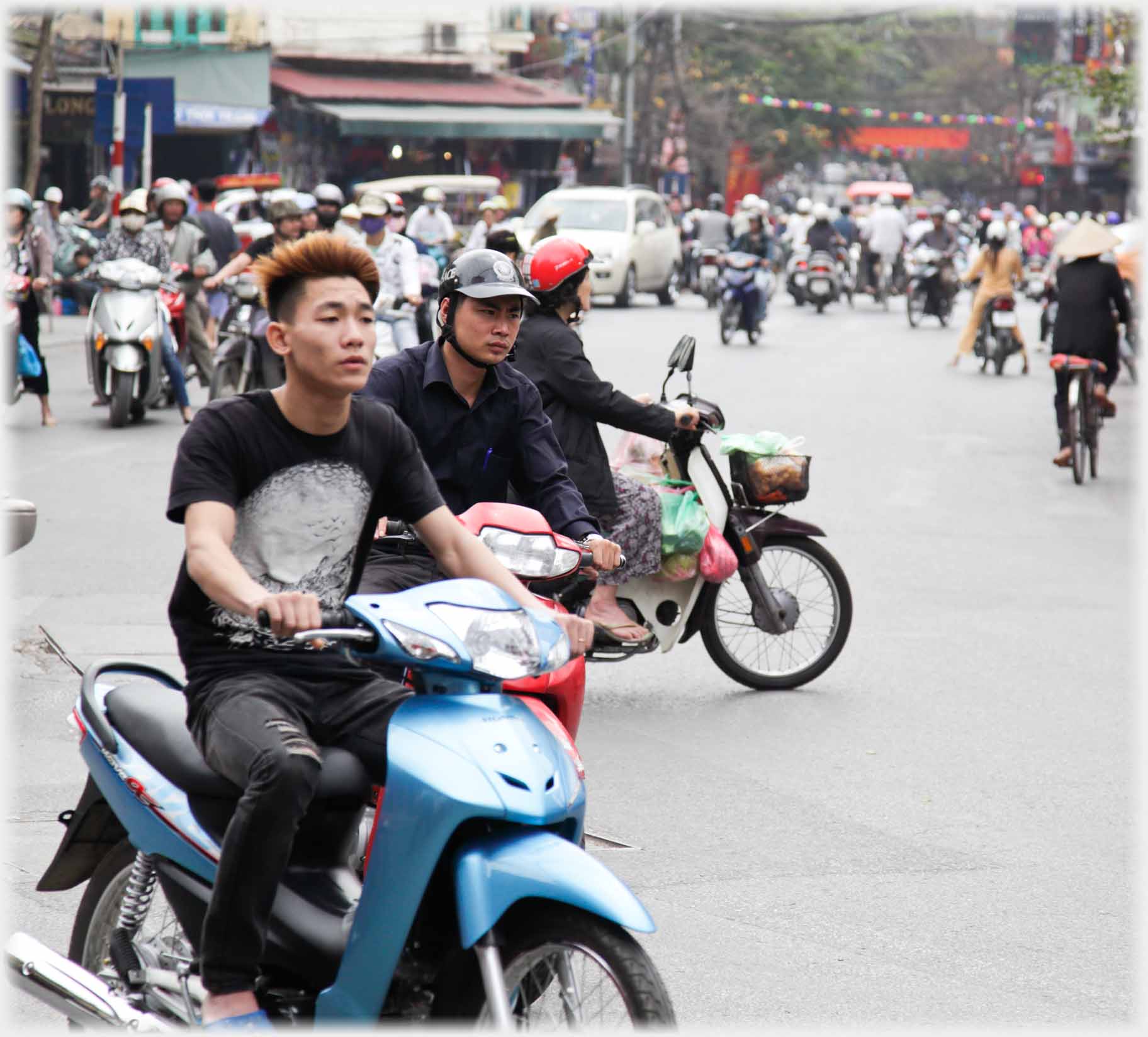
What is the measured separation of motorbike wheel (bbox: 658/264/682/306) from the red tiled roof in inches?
523

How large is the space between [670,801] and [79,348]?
1679 centimetres

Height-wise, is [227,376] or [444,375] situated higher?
[444,375]

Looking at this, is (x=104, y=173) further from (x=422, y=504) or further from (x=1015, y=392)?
(x=422, y=504)

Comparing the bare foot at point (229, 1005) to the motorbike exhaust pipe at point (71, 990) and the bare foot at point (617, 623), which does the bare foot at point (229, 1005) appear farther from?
the bare foot at point (617, 623)

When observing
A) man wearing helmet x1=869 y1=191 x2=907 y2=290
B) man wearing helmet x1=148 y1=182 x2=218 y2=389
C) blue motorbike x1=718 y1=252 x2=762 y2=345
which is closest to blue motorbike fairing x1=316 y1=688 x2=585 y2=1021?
man wearing helmet x1=148 y1=182 x2=218 y2=389

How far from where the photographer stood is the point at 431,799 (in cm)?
327

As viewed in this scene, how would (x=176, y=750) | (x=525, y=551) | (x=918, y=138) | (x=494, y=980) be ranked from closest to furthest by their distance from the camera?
(x=494, y=980)
(x=176, y=750)
(x=525, y=551)
(x=918, y=138)

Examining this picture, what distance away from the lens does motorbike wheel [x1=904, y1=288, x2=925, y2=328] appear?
2908 centimetres

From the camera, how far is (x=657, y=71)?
57344mm

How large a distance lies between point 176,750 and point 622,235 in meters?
27.7

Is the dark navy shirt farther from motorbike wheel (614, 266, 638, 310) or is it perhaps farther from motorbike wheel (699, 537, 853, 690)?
motorbike wheel (614, 266, 638, 310)

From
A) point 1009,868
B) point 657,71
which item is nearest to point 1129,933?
point 1009,868

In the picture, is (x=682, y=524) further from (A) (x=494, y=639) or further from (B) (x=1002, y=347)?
(B) (x=1002, y=347)

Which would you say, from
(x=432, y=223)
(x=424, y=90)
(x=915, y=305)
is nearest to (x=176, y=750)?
(x=432, y=223)
